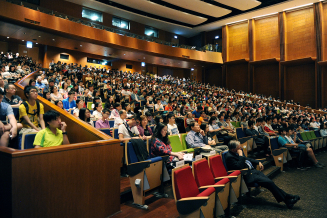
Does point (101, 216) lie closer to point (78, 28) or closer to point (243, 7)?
point (78, 28)

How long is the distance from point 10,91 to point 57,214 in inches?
86.0

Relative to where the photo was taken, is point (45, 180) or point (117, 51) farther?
point (117, 51)

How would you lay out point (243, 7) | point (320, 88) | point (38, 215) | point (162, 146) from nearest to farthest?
point (38, 215) → point (162, 146) → point (320, 88) → point (243, 7)

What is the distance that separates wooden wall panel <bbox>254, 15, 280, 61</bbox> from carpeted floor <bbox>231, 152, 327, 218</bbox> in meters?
10.5

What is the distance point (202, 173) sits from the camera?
192 centimetres

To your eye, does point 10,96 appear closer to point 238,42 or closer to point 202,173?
point 202,173

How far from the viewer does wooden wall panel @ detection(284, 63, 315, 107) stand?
10.8 m

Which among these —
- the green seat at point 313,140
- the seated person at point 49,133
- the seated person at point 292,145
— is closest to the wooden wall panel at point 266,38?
the green seat at point 313,140

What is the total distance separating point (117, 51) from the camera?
11.5 m

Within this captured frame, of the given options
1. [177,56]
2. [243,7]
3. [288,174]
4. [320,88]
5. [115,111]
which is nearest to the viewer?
[288,174]

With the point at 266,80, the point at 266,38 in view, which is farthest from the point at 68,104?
the point at 266,38

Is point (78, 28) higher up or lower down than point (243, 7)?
lower down

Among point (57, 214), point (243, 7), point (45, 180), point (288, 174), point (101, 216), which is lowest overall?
point (288, 174)

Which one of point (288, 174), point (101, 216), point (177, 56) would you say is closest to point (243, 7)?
point (177, 56)
